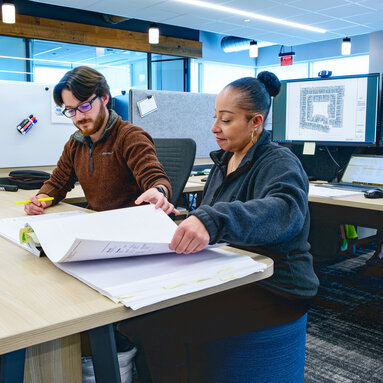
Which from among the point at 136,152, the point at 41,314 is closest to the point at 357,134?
the point at 136,152

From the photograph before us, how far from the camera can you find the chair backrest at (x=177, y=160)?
163 cm

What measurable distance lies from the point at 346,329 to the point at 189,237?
1362 mm

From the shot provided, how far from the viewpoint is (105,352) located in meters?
0.69

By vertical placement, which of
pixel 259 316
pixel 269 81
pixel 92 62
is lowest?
pixel 259 316

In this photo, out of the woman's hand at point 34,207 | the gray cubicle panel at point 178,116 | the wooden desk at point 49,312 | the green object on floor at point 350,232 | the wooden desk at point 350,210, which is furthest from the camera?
the green object on floor at point 350,232

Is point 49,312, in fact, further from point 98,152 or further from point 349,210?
point 349,210

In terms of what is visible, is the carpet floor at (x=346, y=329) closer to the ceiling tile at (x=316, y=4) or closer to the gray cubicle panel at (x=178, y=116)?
the gray cubicle panel at (x=178, y=116)

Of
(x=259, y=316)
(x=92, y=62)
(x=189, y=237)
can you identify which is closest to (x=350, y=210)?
(x=259, y=316)

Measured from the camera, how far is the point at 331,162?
7.35 feet

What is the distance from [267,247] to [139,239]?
1.07 feet

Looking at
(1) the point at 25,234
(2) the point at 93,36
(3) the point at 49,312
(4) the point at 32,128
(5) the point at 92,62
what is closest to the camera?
(3) the point at 49,312

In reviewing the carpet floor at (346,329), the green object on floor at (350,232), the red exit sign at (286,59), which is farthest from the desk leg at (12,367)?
the red exit sign at (286,59)

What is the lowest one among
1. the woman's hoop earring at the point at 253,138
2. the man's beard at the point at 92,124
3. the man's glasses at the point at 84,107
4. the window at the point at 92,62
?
the woman's hoop earring at the point at 253,138

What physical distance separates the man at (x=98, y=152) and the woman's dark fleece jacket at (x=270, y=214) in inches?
16.2
